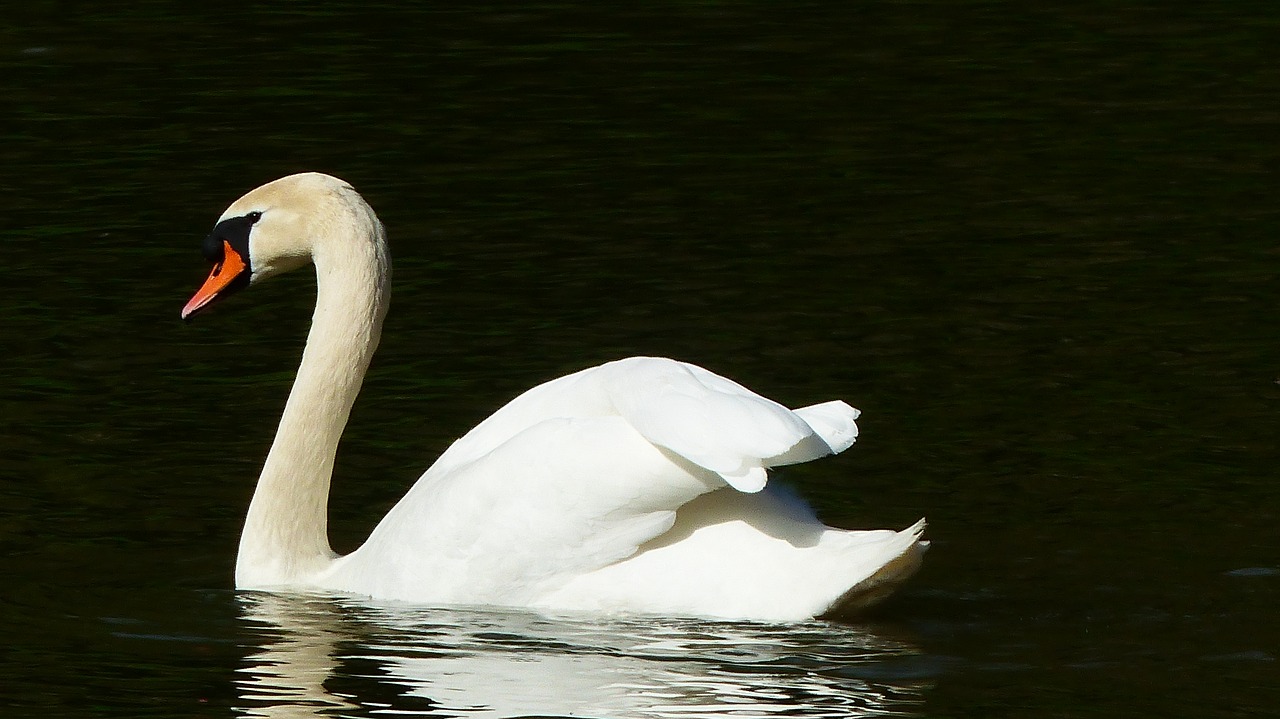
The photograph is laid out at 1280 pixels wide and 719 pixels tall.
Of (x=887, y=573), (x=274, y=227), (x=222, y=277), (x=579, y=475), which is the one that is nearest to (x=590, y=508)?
(x=579, y=475)

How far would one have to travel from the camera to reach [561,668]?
19.4ft

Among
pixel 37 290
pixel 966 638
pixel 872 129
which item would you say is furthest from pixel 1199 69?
pixel 966 638

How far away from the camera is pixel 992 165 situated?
12047 mm

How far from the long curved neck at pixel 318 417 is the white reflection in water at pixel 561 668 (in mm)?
503

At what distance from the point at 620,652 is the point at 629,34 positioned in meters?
10.4

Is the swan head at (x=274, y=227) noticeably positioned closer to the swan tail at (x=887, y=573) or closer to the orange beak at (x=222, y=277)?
the orange beak at (x=222, y=277)

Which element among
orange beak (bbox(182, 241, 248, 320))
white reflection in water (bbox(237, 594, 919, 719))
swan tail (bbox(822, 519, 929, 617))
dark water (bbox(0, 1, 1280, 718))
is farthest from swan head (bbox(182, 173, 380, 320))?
swan tail (bbox(822, 519, 929, 617))

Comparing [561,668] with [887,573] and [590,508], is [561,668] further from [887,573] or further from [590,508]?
[887,573]

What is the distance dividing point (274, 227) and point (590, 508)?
65.7 inches

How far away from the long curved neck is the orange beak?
0.28 metres

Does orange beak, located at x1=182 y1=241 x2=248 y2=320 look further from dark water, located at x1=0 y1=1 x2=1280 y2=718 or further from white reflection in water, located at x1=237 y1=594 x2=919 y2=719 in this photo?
white reflection in water, located at x1=237 y1=594 x2=919 y2=719

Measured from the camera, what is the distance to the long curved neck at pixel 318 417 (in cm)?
701

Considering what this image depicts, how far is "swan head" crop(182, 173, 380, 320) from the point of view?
7.08m

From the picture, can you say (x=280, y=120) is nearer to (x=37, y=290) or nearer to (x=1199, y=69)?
(x=37, y=290)
